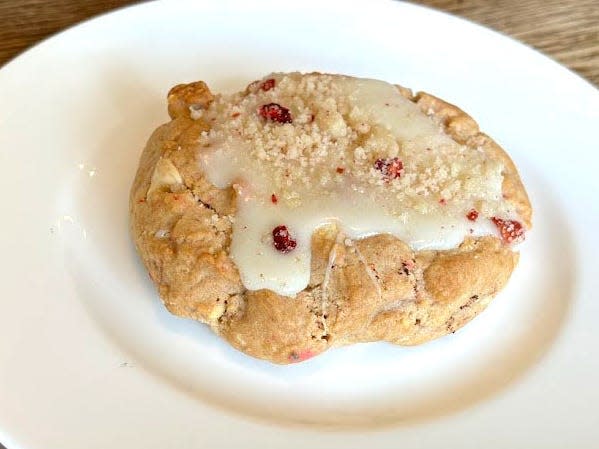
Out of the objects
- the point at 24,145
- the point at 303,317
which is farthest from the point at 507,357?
the point at 24,145

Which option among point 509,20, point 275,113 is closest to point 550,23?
point 509,20

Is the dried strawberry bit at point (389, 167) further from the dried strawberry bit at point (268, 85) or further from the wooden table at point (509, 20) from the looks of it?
the wooden table at point (509, 20)

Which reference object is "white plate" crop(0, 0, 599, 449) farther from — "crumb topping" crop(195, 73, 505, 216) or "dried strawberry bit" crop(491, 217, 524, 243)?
"crumb topping" crop(195, 73, 505, 216)

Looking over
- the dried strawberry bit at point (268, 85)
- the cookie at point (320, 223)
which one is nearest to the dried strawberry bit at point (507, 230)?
the cookie at point (320, 223)

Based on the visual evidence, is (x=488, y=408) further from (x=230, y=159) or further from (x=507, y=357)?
(x=230, y=159)

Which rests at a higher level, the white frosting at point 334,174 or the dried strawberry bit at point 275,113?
the dried strawberry bit at point 275,113

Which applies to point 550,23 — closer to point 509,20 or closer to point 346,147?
point 509,20

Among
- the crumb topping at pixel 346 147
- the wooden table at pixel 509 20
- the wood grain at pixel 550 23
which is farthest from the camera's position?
the wood grain at pixel 550 23
